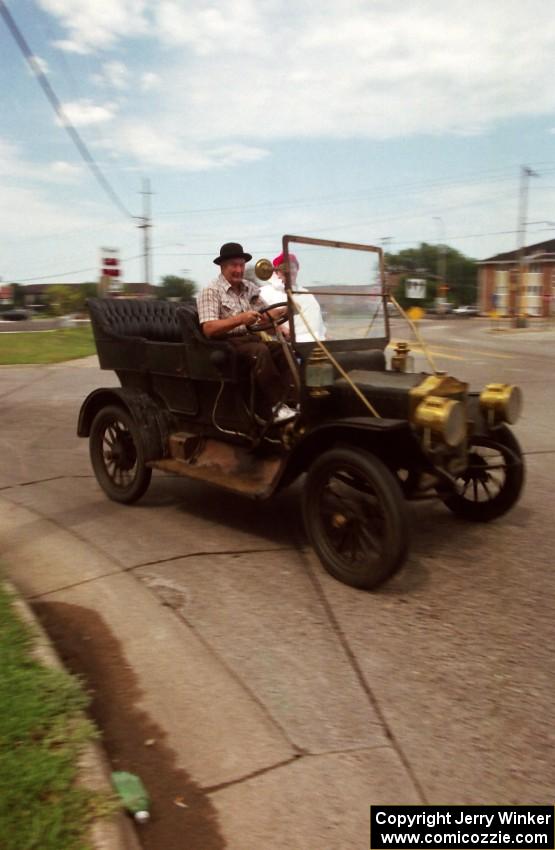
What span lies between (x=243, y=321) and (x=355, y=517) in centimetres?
139

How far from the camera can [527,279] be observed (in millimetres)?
72938

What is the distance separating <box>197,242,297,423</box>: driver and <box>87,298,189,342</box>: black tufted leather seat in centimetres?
64

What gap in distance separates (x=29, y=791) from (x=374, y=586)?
187 centimetres

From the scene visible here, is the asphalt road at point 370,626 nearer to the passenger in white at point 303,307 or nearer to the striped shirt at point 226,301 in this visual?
the passenger in white at point 303,307

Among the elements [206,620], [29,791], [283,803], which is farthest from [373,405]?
[29,791]

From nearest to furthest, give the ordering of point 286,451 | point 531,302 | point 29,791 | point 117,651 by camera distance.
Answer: point 29,791
point 117,651
point 286,451
point 531,302

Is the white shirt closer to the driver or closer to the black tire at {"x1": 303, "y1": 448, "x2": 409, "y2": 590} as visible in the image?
the driver

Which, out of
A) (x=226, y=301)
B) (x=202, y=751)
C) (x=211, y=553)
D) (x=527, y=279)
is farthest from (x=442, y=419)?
(x=527, y=279)

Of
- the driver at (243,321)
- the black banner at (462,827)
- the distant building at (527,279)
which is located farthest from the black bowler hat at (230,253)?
the distant building at (527,279)

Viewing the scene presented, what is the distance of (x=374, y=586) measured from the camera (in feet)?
11.2

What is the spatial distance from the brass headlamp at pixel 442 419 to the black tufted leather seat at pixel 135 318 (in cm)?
241

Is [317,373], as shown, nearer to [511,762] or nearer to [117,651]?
[117,651]

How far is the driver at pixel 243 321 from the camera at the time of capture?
163 inches

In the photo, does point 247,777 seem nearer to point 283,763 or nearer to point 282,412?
point 283,763
